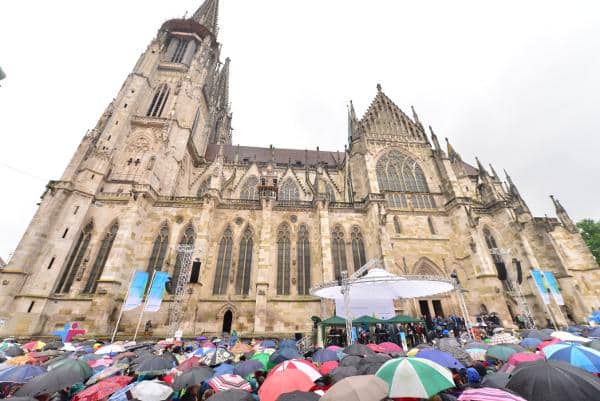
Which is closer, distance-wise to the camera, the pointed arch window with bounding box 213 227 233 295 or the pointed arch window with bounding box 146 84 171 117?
the pointed arch window with bounding box 213 227 233 295

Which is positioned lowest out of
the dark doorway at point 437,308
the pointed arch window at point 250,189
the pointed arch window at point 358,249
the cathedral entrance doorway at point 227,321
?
the cathedral entrance doorway at point 227,321

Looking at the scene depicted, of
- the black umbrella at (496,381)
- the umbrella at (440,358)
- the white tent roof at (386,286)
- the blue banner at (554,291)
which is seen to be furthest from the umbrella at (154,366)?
the blue banner at (554,291)

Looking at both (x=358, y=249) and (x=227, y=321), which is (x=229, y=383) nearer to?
(x=227, y=321)

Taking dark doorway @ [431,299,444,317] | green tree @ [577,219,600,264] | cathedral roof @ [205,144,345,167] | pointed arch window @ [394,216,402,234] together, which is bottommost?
dark doorway @ [431,299,444,317]

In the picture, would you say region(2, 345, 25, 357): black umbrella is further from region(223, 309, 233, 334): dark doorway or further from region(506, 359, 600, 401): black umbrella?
region(506, 359, 600, 401): black umbrella

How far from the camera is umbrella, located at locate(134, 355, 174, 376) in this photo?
18.9ft

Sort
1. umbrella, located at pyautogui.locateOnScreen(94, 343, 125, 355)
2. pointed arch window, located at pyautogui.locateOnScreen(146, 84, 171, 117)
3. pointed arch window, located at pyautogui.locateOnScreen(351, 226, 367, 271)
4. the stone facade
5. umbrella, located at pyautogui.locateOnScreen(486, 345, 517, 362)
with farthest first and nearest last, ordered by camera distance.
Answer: pointed arch window, located at pyautogui.locateOnScreen(146, 84, 171, 117) → pointed arch window, located at pyautogui.locateOnScreen(351, 226, 367, 271) → the stone facade → umbrella, located at pyautogui.locateOnScreen(94, 343, 125, 355) → umbrella, located at pyautogui.locateOnScreen(486, 345, 517, 362)

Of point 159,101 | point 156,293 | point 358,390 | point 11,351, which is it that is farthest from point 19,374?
point 159,101

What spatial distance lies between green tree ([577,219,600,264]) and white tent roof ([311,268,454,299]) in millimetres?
31082

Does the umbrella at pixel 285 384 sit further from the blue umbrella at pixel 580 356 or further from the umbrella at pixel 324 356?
the blue umbrella at pixel 580 356

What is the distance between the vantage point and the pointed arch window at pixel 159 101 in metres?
27.0

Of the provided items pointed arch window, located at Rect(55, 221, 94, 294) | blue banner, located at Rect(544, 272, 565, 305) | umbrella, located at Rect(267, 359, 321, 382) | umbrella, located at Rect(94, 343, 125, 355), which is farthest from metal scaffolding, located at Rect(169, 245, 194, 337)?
blue banner, located at Rect(544, 272, 565, 305)

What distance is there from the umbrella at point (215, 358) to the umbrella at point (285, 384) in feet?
13.1

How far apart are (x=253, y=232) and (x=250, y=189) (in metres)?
8.59
